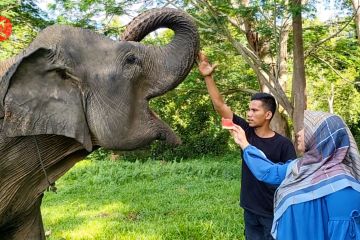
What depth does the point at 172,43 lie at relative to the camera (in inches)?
68.3

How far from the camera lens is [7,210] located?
1.69 m

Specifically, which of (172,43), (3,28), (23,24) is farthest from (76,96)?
(23,24)

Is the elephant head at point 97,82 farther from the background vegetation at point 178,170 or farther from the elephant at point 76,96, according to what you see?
the background vegetation at point 178,170

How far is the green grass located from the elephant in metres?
2.81

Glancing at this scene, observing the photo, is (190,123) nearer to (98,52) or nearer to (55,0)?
(55,0)

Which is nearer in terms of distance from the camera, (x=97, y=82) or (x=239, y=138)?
(x=97, y=82)

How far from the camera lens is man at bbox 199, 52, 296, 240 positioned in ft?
9.73

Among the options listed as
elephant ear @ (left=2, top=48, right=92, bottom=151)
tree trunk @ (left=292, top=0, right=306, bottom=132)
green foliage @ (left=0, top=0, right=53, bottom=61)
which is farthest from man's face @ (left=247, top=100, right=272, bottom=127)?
green foliage @ (left=0, top=0, right=53, bottom=61)

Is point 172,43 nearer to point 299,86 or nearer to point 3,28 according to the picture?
point 3,28

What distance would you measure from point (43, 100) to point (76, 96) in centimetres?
11

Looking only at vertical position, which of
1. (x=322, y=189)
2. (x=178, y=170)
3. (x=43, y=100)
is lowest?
(x=178, y=170)

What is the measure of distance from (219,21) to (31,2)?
9.60 feet

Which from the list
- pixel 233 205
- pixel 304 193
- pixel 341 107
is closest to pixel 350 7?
pixel 233 205

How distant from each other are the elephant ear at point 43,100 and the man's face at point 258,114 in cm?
164
